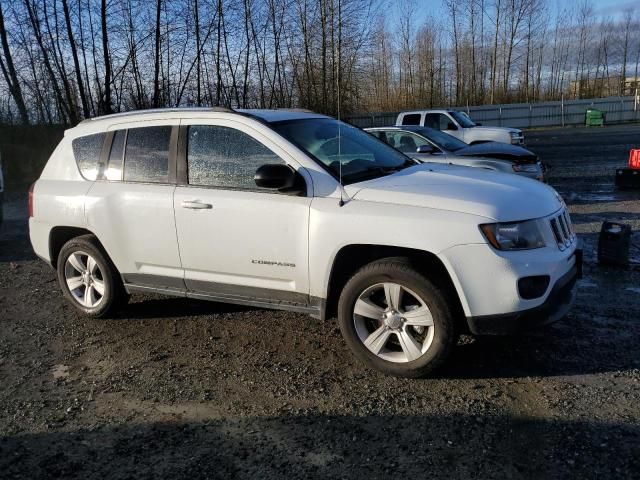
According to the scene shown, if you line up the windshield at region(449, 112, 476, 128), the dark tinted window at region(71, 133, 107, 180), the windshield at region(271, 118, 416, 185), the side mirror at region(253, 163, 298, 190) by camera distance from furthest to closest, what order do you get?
the windshield at region(449, 112, 476, 128)
the dark tinted window at region(71, 133, 107, 180)
the windshield at region(271, 118, 416, 185)
the side mirror at region(253, 163, 298, 190)

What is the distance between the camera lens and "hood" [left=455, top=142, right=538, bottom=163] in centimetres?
1019

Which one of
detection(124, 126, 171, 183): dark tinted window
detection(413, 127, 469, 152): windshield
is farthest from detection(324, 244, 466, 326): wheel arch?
detection(413, 127, 469, 152): windshield

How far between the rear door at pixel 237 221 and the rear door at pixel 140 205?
146mm

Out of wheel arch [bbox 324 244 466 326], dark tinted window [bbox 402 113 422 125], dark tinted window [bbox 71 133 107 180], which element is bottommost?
wheel arch [bbox 324 244 466 326]

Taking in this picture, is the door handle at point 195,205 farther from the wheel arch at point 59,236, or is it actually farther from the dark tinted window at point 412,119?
the dark tinted window at point 412,119

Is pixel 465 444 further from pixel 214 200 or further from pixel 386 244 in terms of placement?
pixel 214 200

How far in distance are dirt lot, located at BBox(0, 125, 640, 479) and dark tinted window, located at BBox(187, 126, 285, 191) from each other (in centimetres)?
134

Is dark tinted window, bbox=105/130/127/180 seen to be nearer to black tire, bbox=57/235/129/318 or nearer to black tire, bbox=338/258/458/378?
black tire, bbox=57/235/129/318

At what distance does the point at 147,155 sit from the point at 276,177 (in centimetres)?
146

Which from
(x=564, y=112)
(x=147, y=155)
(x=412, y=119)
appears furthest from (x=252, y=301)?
(x=564, y=112)

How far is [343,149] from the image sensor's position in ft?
15.4

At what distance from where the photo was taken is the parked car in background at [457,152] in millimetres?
9609

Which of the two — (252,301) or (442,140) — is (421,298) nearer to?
(252,301)

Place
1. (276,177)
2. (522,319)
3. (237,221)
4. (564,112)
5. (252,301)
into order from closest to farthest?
1. (522,319)
2. (276,177)
3. (237,221)
4. (252,301)
5. (564,112)
